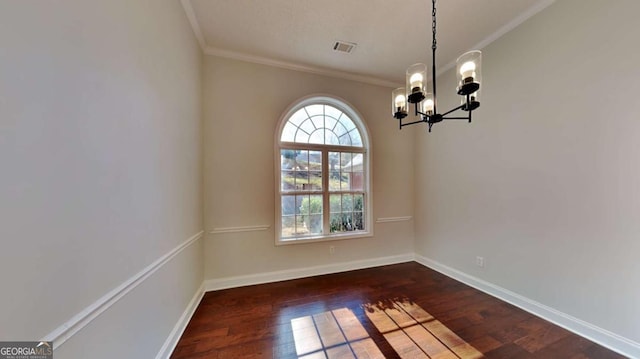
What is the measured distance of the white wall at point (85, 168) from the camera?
2.27 feet

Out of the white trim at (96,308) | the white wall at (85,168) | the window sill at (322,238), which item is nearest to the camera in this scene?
the white wall at (85,168)

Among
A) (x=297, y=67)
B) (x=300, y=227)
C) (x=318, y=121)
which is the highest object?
(x=297, y=67)

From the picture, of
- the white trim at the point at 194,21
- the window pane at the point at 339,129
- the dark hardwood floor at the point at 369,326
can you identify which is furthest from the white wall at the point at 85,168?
the window pane at the point at 339,129

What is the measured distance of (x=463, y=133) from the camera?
10.4 feet

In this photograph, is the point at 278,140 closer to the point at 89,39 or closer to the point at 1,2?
the point at 89,39

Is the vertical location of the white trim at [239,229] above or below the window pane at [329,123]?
below

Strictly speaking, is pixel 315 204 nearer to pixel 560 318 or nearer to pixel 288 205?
pixel 288 205

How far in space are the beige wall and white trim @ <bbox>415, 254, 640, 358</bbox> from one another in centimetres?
156

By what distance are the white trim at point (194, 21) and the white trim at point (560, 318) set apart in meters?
4.57

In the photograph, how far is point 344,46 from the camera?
2.92m

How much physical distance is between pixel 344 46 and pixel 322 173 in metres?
1.78

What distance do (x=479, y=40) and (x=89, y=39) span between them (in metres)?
3.72

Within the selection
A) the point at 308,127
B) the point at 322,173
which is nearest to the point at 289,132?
the point at 308,127

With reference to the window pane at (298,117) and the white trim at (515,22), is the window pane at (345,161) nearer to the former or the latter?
the window pane at (298,117)
